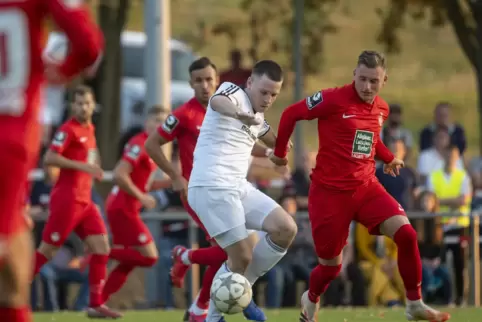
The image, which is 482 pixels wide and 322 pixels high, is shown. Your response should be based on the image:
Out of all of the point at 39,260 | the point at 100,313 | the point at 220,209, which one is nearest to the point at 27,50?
the point at 220,209

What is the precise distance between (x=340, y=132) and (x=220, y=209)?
124 cm

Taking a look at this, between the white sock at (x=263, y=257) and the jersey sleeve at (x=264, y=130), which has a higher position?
the jersey sleeve at (x=264, y=130)

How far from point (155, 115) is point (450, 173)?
14.6 feet

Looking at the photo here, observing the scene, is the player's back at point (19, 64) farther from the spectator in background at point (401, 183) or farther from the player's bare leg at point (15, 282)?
the spectator in background at point (401, 183)

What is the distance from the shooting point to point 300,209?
15.5 m

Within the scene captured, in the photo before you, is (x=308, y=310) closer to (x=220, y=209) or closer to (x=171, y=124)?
(x=220, y=209)

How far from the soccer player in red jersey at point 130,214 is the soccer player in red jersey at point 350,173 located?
3139mm

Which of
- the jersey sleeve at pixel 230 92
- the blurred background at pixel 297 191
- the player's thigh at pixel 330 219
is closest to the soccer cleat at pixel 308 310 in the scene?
the player's thigh at pixel 330 219

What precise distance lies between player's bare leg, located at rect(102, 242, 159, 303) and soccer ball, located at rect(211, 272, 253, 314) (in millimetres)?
3610

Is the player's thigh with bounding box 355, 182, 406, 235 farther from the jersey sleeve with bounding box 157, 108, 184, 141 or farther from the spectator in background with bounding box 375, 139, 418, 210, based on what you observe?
the spectator in background with bounding box 375, 139, 418, 210

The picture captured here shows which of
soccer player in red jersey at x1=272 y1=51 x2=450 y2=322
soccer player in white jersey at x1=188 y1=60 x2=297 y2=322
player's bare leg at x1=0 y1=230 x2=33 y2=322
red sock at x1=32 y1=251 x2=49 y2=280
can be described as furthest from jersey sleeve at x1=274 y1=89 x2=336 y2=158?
player's bare leg at x1=0 y1=230 x2=33 y2=322

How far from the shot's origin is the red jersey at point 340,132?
9.58 m

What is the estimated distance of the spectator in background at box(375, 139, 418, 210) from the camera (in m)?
14.8

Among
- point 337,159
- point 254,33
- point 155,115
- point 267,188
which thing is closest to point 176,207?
point 267,188
